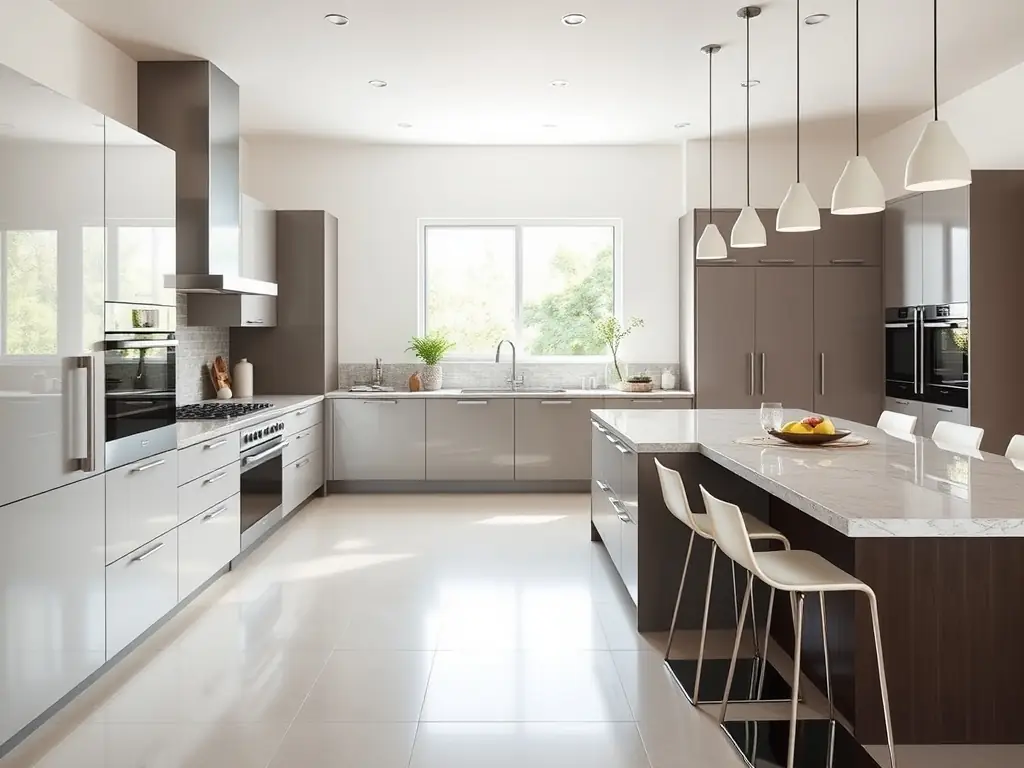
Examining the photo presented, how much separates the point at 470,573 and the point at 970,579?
2616 mm

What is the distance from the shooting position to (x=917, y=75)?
17.5ft

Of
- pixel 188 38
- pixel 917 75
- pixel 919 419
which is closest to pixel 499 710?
pixel 188 38

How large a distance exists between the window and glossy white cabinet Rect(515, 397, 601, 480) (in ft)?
2.45

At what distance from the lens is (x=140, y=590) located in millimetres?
3369

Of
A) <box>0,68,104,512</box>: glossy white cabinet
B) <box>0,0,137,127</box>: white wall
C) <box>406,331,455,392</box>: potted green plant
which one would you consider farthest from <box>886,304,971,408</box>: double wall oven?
<box>0,0,137,127</box>: white wall

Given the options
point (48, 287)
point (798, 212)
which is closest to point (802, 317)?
point (798, 212)

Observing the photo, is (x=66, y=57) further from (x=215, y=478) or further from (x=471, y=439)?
(x=471, y=439)

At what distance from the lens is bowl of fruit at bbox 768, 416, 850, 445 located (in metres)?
3.38

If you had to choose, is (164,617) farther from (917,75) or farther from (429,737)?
(917,75)

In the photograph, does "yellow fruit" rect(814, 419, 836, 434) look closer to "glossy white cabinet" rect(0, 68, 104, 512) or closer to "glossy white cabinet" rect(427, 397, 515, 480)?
"glossy white cabinet" rect(0, 68, 104, 512)

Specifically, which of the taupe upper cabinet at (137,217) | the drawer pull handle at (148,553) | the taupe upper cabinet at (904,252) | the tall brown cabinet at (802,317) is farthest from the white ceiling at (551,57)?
the drawer pull handle at (148,553)

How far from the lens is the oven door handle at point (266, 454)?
4.82m

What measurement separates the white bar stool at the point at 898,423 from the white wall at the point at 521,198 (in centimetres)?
296

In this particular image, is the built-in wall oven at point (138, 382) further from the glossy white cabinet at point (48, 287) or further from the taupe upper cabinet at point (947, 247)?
the taupe upper cabinet at point (947, 247)
